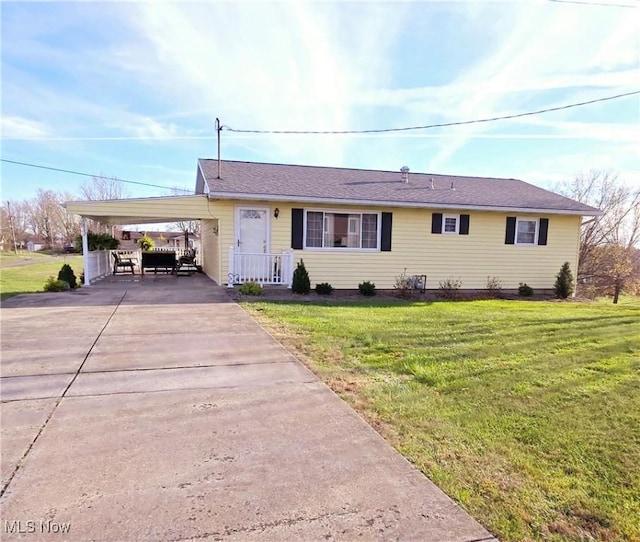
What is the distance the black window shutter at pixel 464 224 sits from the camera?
12.3 metres

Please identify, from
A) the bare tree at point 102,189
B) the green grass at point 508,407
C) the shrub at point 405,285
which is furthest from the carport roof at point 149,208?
the bare tree at point 102,189

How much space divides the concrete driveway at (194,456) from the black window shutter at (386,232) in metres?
7.73

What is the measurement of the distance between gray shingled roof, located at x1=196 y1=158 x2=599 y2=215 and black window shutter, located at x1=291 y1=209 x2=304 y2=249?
0.51 meters

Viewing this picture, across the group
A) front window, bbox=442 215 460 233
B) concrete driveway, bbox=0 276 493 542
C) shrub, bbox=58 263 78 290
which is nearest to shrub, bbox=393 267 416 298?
front window, bbox=442 215 460 233

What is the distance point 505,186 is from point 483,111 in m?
3.56

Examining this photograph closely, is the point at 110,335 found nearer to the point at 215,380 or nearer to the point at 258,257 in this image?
the point at 215,380

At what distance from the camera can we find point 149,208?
10250 millimetres

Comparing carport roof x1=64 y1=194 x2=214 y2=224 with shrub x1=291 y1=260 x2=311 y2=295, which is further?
shrub x1=291 y1=260 x2=311 y2=295

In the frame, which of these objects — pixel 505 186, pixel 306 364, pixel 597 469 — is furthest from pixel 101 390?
pixel 505 186

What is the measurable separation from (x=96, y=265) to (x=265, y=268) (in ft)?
19.2

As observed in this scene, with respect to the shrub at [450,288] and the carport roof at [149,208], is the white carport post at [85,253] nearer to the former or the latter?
the carport roof at [149,208]

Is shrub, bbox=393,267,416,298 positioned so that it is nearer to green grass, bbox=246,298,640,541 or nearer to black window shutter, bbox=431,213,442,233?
black window shutter, bbox=431,213,442,233

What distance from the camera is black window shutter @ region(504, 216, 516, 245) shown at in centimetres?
1263

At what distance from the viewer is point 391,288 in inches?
474
